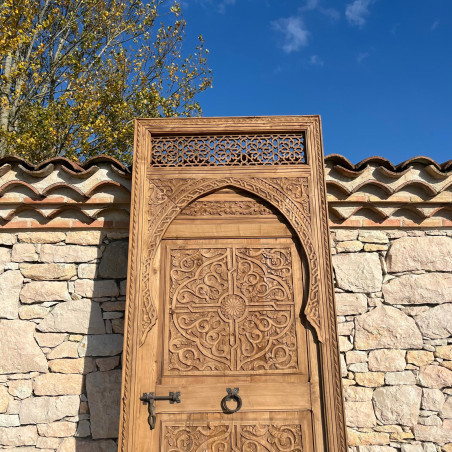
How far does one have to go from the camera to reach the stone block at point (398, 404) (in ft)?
9.48

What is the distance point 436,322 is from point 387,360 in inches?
19.0

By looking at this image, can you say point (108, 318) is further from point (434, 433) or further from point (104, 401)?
point (434, 433)

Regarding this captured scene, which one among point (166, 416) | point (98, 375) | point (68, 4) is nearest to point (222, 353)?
point (166, 416)

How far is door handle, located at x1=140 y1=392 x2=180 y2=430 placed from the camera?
96.6 inches

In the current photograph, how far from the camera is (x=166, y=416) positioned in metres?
2.50

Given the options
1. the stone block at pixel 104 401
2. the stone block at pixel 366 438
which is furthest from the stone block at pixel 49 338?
the stone block at pixel 366 438

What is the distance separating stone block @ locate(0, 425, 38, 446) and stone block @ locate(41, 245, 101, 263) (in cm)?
120

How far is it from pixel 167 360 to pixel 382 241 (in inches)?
74.6

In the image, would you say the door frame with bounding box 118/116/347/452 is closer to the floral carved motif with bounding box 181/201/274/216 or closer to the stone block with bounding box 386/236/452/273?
the floral carved motif with bounding box 181/201/274/216

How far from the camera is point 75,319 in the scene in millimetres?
3039

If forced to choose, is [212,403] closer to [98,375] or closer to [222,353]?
[222,353]

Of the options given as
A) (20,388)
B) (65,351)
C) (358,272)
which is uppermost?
(358,272)

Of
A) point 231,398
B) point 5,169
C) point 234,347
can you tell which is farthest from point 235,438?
point 5,169

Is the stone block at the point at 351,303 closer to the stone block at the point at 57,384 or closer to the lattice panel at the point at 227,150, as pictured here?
the lattice panel at the point at 227,150
